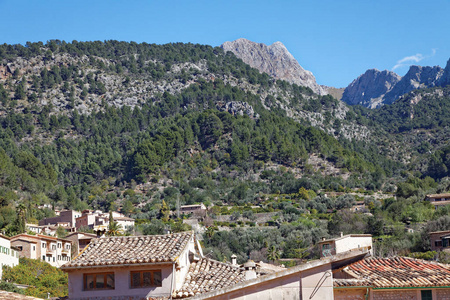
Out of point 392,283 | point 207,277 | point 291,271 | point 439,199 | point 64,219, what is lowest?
point 392,283

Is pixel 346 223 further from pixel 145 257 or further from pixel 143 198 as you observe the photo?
pixel 145 257

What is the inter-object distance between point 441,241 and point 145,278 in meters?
52.8

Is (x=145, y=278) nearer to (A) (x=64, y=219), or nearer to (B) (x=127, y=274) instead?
(B) (x=127, y=274)

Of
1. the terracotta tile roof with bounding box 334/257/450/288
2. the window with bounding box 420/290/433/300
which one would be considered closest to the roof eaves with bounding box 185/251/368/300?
the terracotta tile roof with bounding box 334/257/450/288

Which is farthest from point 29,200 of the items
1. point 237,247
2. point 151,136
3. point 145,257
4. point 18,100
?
point 145,257

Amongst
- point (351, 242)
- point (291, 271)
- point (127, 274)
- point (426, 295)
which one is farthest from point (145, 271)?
point (351, 242)

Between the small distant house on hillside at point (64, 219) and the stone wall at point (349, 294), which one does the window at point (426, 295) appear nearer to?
the stone wall at point (349, 294)

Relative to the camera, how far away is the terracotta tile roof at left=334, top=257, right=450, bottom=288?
15.6m

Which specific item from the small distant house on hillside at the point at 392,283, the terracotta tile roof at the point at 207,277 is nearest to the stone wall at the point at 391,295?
the small distant house on hillside at the point at 392,283

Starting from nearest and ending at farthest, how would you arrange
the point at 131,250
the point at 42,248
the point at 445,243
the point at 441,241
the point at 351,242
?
the point at 131,250 < the point at 351,242 < the point at 445,243 < the point at 441,241 < the point at 42,248

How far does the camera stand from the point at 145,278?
15.7m

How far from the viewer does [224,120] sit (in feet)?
614

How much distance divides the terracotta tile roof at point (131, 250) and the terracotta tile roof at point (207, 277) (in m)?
0.79

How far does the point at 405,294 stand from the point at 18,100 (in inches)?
7635
